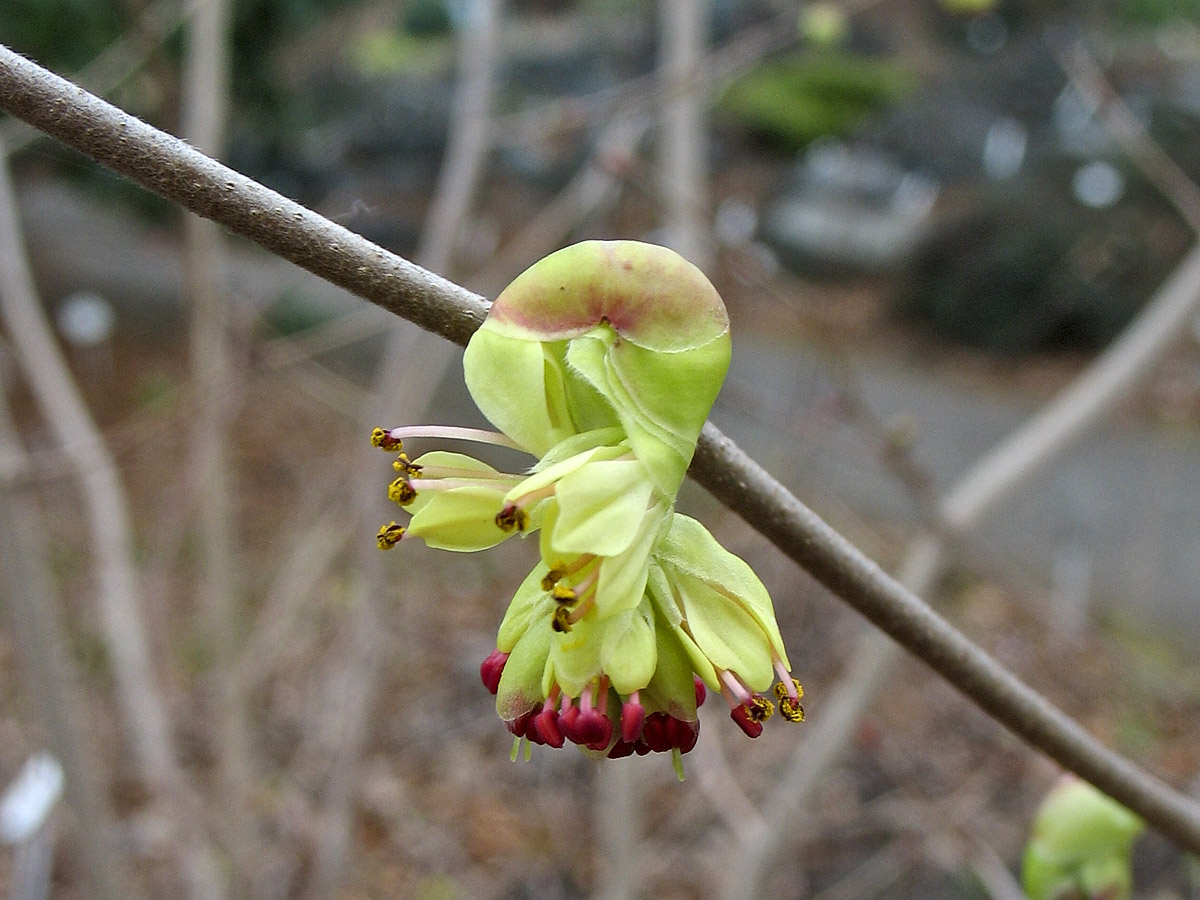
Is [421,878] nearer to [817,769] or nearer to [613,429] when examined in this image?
[817,769]

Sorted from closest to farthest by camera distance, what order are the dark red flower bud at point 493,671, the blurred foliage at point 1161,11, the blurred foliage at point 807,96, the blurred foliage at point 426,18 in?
1. the dark red flower bud at point 493,671
2. the blurred foliage at point 1161,11
3. the blurred foliage at point 807,96
4. the blurred foliage at point 426,18

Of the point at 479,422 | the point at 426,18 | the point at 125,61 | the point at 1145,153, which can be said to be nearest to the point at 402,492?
the point at 1145,153

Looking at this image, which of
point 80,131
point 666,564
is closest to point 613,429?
point 666,564

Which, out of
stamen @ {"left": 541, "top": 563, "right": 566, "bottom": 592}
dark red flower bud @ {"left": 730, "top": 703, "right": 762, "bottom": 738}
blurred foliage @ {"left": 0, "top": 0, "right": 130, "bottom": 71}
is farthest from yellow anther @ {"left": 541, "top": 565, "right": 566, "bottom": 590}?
blurred foliage @ {"left": 0, "top": 0, "right": 130, "bottom": 71}

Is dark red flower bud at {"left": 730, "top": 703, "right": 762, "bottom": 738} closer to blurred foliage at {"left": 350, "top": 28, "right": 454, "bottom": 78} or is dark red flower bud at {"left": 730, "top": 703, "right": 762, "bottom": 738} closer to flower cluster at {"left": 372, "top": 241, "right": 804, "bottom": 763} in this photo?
flower cluster at {"left": 372, "top": 241, "right": 804, "bottom": 763}

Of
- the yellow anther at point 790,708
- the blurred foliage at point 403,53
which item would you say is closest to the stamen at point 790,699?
the yellow anther at point 790,708

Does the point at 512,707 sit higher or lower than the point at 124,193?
higher

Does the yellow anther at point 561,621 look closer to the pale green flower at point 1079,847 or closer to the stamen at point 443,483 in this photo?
the stamen at point 443,483
